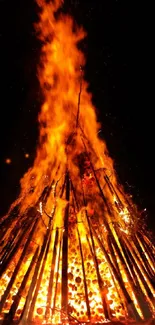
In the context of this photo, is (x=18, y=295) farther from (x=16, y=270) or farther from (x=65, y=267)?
(x=65, y=267)

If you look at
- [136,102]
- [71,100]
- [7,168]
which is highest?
[136,102]

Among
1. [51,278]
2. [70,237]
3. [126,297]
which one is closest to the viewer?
[126,297]

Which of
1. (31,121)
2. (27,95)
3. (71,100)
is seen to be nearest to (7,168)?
(31,121)

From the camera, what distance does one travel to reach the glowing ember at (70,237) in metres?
3.38

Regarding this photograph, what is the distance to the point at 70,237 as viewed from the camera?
14.3 feet

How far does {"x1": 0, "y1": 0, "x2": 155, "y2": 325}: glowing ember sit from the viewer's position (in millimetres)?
3385

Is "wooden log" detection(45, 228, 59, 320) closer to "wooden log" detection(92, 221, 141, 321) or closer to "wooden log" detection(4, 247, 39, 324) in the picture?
"wooden log" detection(4, 247, 39, 324)

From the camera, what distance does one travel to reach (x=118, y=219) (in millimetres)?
4758

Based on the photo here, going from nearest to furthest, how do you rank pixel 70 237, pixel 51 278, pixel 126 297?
pixel 126 297 < pixel 51 278 < pixel 70 237

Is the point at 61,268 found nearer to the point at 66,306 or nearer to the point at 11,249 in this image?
the point at 66,306

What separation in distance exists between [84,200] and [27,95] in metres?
6.66

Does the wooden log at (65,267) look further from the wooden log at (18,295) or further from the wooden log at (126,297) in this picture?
the wooden log at (126,297)

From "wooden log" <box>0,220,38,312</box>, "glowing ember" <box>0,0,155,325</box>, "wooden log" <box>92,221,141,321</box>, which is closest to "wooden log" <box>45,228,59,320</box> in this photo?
"glowing ember" <box>0,0,155,325</box>

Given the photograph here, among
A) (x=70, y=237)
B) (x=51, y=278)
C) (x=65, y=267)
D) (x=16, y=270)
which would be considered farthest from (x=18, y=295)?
(x=70, y=237)
